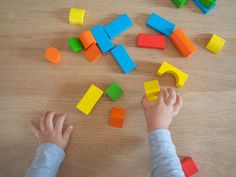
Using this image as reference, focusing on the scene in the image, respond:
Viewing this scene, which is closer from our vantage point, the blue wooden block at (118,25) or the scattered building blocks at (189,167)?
the scattered building blocks at (189,167)

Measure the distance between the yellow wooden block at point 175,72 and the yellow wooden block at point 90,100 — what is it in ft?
0.65

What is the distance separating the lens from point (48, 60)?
2.64 ft

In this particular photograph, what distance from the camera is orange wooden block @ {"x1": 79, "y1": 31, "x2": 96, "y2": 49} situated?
0.80 m

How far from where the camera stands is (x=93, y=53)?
2.63 ft

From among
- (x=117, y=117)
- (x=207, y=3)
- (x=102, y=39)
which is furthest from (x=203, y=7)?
(x=117, y=117)

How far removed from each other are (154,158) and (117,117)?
0.16 m

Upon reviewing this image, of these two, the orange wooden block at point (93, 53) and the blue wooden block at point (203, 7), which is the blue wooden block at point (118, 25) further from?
the blue wooden block at point (203, 7)

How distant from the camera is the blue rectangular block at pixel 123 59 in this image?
0.79 m

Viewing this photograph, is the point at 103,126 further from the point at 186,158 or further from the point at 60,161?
the point at 186,158

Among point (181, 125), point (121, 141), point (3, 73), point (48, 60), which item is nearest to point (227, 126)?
point (181, 125)

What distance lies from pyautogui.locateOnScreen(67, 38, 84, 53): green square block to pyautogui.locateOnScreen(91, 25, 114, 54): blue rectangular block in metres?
0.05

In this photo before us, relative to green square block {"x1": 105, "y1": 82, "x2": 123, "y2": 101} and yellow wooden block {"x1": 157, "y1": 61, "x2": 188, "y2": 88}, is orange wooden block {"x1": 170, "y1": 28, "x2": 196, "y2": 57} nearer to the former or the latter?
yellow wooden block {"x1": 157, "y1": 61, "x2": 188, "y2": 88}

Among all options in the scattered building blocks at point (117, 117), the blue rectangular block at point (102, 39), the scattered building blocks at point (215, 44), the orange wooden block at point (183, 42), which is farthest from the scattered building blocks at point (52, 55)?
the scattered building blocks at point (215, 44)

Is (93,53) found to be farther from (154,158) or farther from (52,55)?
(154,158)
